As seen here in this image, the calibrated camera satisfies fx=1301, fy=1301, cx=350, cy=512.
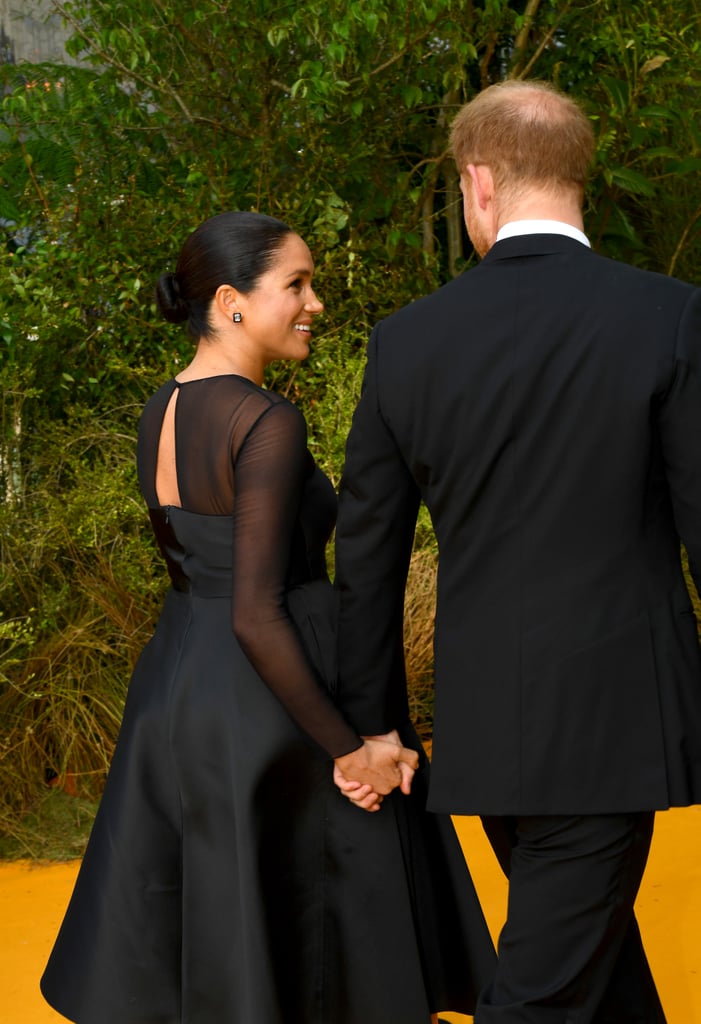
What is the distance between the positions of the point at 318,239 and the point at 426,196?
102cm

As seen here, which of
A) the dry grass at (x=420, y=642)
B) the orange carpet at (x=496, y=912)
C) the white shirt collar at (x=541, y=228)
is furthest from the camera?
the dry grass at (x=420, y=642)

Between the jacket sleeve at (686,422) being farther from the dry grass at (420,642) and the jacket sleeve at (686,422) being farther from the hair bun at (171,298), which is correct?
the dry grass at (420,642)

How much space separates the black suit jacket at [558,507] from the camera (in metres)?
1.96

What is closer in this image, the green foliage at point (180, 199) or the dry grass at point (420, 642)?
the green foliage at point (180, 199)

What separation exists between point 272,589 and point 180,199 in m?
4.59

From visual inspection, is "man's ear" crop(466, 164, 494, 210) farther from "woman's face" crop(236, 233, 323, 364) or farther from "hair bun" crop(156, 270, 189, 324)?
"hair bun" crop(156, 270, 189, 324)

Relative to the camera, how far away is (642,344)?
194 centimetres

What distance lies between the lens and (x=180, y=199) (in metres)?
6.58

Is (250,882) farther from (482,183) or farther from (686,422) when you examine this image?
(482,183)

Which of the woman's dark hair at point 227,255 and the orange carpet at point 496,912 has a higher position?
the woman's dark hair at point 227,255

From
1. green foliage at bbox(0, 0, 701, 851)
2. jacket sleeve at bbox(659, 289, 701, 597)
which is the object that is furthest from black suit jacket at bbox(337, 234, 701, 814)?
green foliage at bbox(0, 0, 701, 851)

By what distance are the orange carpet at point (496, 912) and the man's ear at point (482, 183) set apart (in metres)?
2.16

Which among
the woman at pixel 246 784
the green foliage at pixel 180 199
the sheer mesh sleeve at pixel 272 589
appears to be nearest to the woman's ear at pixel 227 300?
the woman at pixel 246 784

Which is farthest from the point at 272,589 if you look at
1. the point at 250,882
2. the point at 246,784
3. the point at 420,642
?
the point at 420,642
